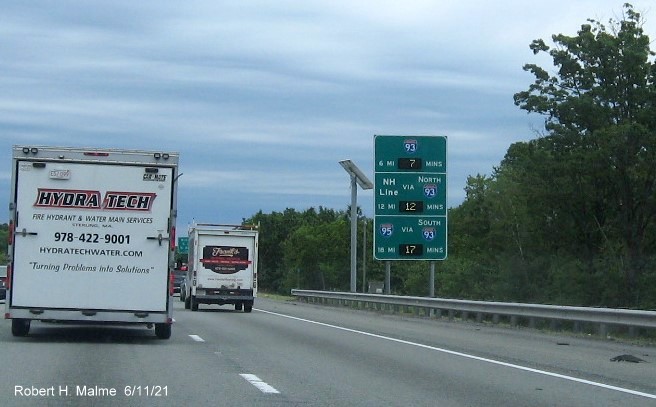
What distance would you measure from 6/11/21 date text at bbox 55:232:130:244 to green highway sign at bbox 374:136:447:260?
17.2 m

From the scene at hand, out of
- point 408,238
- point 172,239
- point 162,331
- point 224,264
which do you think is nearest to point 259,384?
point 172,239

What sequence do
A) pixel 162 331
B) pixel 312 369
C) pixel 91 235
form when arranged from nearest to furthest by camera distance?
pixel 312 369 → pixel 91 235 → pixel 162 331

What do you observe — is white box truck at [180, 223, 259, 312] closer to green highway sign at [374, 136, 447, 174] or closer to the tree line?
green highway sign at [374, 136, 447, 174]

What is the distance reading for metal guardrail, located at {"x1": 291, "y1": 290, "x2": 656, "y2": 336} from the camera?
2265 cm

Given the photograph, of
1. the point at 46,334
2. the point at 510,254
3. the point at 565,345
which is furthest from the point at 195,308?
the point at 510,254

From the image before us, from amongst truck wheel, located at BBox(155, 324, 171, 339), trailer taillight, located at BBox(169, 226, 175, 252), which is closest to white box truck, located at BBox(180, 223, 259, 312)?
truck wheel, located at BBox(155, 324, 171, 339)

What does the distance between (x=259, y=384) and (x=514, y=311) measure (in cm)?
1587

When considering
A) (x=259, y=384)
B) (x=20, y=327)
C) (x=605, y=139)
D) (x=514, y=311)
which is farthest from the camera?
(x=605, y=139)

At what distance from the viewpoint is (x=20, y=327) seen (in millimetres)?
20344

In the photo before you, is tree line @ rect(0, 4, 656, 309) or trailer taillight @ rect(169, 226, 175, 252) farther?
tree line @ rect(0, 4, 656, 309)

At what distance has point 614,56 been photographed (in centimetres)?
5172

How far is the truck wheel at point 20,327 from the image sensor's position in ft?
66.0

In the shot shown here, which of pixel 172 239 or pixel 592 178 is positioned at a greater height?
pixel 592 178

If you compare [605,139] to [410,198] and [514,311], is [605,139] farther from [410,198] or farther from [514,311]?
[514,311]
